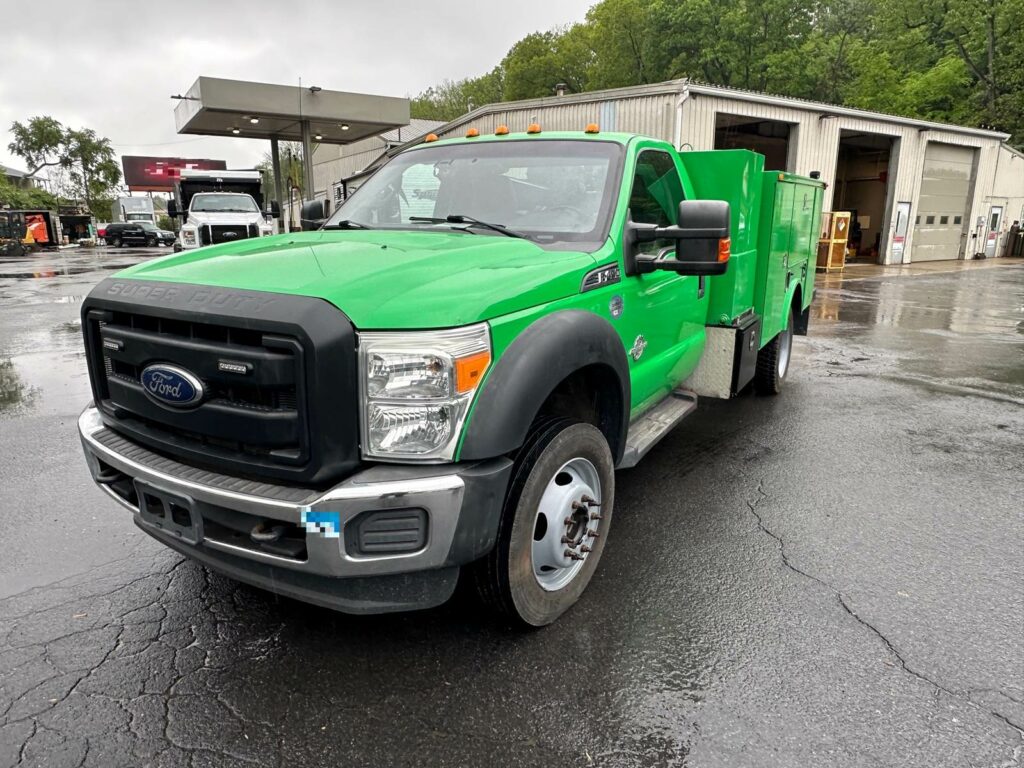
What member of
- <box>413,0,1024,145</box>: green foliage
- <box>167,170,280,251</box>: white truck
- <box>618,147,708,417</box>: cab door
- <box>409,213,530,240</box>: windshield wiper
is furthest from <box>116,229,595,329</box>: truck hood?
<box>413,0,1024,145</box>: green foliage

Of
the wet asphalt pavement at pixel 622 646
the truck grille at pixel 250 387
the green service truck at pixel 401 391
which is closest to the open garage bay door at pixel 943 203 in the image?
the wet asphalt pavement at pixel 622 646

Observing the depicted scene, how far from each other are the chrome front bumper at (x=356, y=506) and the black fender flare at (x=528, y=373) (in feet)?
0.34

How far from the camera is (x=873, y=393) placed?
694 cm

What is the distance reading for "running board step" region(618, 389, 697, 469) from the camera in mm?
3525

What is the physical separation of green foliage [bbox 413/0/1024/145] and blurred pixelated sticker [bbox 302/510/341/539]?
147 ft

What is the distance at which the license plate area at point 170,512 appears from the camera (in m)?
2.36

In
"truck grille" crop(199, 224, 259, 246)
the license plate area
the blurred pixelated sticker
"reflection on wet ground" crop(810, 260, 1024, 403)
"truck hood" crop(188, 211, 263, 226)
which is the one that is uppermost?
"truck hood" crop(188, 211, 263, 226)

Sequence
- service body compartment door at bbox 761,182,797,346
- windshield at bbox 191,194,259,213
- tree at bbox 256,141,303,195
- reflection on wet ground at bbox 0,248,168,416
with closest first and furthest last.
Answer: service body compartment door at bbox 761,182,797,346 < reflection on wet ground at bbox 0,248,168,416 < windshield at bbox 191,194,259,213 < tree at bbox 256,141,303,195

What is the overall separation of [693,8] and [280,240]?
46.2 m

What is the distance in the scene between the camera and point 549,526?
2.81 metres

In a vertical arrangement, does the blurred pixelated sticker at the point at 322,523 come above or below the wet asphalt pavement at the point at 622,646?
above

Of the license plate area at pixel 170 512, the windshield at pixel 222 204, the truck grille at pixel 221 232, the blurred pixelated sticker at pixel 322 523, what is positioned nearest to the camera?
the blurred pixelated sticker at pixel 322 523

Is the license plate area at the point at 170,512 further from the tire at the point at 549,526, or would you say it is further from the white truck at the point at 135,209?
the white truck at the point at 135,209

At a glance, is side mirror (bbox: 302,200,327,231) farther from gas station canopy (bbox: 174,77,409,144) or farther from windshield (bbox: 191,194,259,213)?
gas station canopy (bbox: 174,77,409,144)
